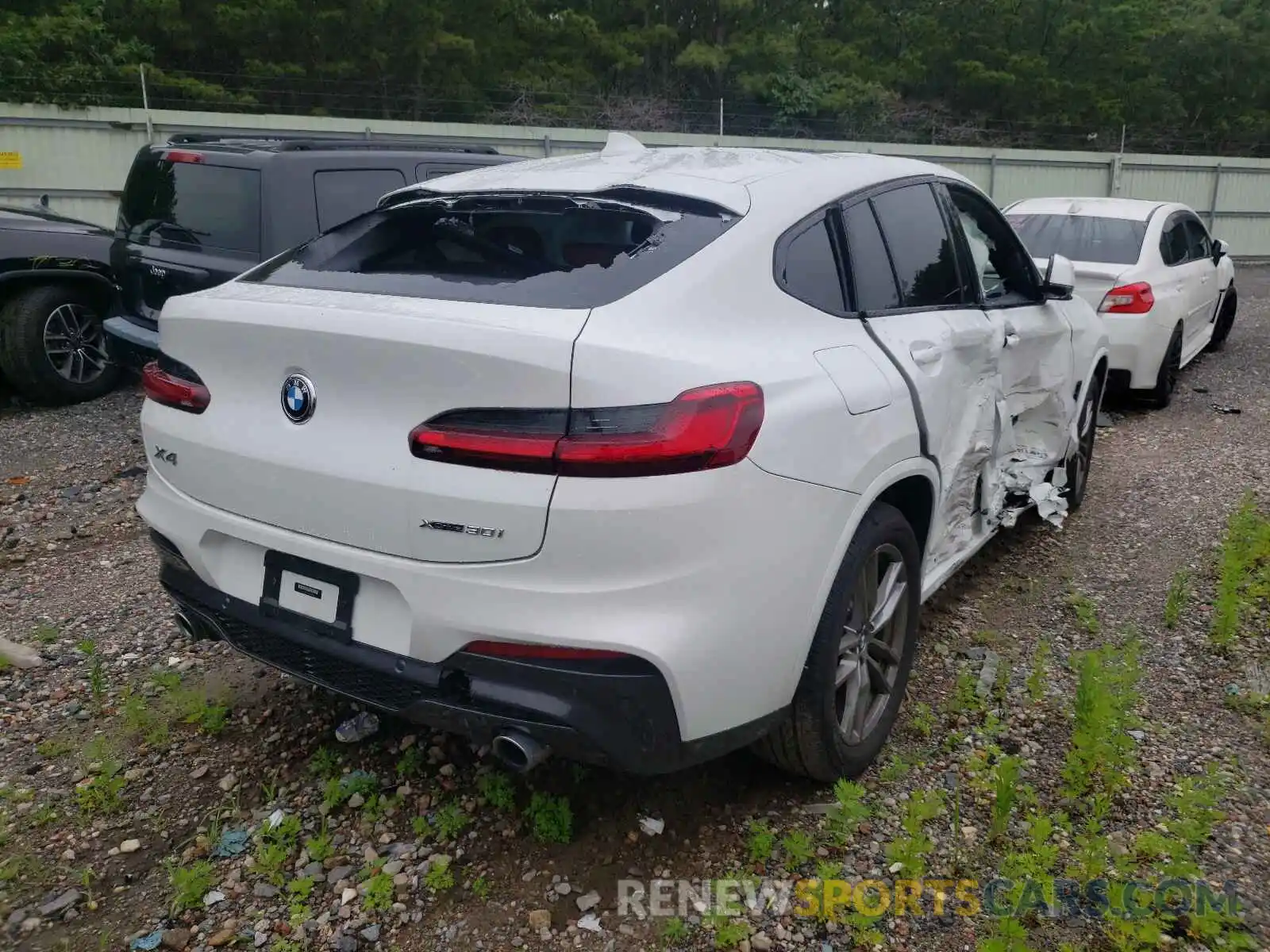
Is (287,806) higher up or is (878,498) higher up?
(878,498)

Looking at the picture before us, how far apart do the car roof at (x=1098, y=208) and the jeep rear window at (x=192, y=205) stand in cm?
599

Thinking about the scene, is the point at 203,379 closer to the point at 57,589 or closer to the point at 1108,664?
the point at 57,589

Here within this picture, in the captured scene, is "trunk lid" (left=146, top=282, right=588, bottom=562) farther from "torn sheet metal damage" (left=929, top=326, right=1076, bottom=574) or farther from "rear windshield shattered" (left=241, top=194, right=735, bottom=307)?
"torn sheet metal damage" (left=929, top=326, right=1076, bottom=574)

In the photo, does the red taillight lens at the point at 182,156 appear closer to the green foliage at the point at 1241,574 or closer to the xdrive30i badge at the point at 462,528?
the xdrive30i badge at the point at 462,528

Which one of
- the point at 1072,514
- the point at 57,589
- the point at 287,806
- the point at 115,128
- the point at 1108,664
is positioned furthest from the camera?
the point at 115,128

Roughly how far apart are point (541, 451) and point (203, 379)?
107cm

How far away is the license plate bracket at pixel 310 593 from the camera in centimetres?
231

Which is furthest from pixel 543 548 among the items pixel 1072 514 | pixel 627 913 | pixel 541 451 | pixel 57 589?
pixel 1072 514

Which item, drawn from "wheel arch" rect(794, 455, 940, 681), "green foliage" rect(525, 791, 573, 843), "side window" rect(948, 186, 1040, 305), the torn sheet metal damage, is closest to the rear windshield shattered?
"wheel arch" rect(794, 455, 940, 681)

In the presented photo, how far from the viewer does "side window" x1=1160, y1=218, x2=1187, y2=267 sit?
777cm

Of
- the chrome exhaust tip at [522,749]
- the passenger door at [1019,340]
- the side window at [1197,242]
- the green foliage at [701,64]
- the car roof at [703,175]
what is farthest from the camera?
the green foliage at [701,64]

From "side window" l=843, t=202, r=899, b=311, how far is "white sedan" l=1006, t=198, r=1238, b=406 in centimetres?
489

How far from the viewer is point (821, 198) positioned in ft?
9.37

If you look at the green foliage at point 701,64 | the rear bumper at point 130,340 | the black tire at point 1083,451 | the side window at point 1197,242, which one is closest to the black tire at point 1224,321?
the side window at point 1197,242
